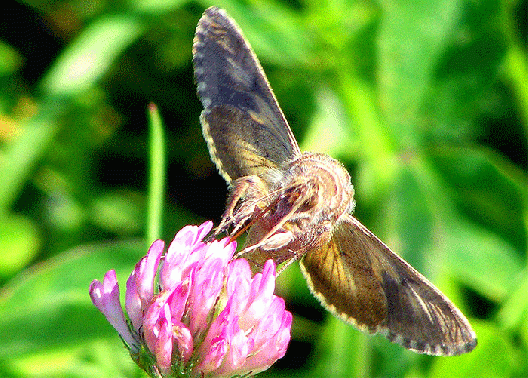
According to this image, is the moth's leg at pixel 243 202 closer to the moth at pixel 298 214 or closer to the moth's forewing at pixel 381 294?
the moth at pixel 298 214

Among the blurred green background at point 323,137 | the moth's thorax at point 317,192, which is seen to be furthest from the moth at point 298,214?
the blurred green background at point 323,137

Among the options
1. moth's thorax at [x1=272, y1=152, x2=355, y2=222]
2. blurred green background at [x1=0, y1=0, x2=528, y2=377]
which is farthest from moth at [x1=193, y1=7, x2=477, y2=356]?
blurred green background at [x1=0, y1=0, x2=528, y2=377]

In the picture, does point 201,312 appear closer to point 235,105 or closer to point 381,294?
point 381,294

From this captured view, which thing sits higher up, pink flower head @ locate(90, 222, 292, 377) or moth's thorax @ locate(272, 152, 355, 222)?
moth's thorax @ locate(272, 152, 355, 222)

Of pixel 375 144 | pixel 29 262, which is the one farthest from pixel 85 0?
pixel 375 144

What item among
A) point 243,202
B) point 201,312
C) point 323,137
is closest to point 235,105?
point 243,202

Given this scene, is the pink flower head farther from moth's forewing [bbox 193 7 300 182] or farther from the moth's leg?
moth's forewing [bbox 193 7 300 182]
